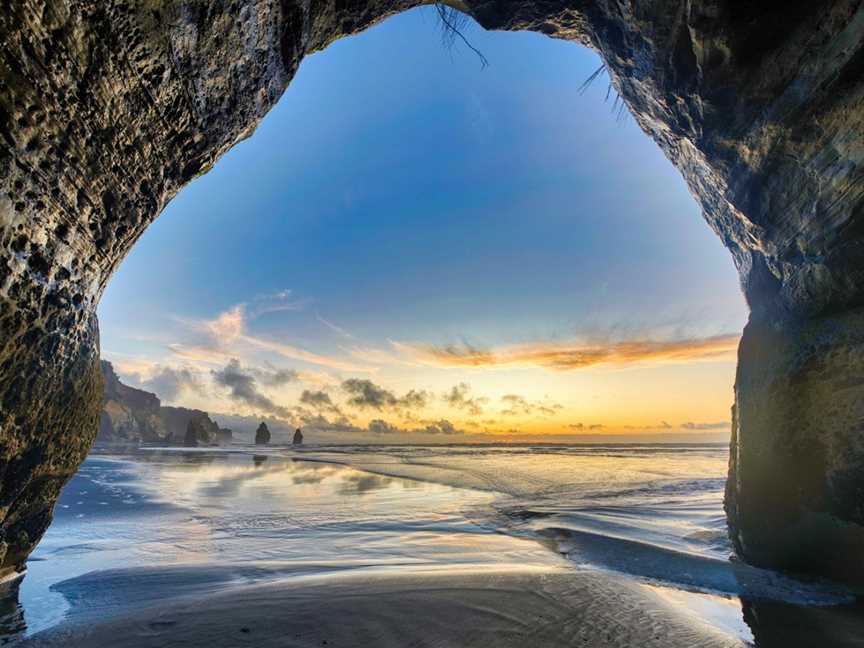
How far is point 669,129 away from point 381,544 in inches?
352

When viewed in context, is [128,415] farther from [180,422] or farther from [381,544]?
[381,544]

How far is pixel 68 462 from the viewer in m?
4.75

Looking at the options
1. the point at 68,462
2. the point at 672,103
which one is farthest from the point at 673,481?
the point at 68,462

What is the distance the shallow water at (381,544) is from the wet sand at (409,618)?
17.7 inches

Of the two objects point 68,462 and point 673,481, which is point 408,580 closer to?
point 68,462

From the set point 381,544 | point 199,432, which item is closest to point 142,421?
point 199,432

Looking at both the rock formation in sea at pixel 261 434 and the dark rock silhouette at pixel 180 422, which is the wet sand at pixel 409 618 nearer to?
the rock formation in sea at pixel 261 434

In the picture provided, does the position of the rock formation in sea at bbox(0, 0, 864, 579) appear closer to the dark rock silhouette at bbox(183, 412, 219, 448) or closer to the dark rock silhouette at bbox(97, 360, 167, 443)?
the dark rock silhouette at bbox(183, 412, 219, 448)

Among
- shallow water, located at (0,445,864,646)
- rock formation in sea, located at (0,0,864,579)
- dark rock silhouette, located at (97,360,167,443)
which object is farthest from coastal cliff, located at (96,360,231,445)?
rock formation in sea, located at (0,0,864,579)

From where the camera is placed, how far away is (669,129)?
24.2ft

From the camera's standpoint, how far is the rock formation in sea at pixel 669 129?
3227mm

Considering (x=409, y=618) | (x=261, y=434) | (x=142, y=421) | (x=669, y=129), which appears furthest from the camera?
A: (x=142, y=421)

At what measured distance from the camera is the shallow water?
14.2 ft

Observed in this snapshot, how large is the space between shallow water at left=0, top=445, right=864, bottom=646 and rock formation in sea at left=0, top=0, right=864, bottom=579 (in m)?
0.91
